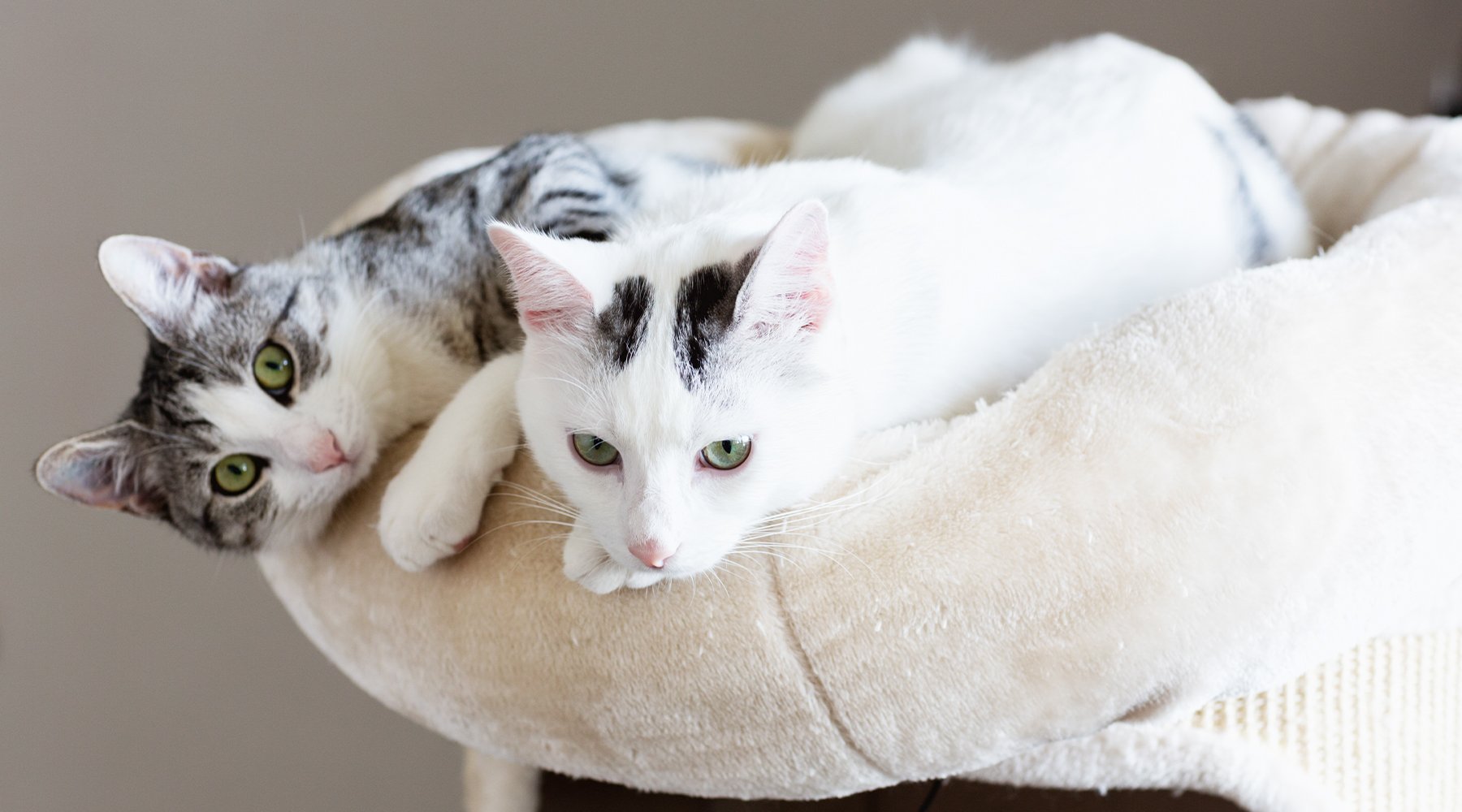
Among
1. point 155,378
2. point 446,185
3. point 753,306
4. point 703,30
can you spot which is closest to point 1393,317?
point 753,306

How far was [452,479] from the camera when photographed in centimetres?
92

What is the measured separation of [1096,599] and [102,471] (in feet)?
3.40

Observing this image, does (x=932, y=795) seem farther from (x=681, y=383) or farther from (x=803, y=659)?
(x=681, y=383)

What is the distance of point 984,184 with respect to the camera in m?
1.14

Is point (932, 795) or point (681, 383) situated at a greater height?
point (681, 383)

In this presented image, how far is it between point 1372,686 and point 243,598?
2.21m

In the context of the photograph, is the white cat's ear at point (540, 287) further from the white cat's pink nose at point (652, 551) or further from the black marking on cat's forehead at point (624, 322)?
the white cat's pink nose at point (652, 551)

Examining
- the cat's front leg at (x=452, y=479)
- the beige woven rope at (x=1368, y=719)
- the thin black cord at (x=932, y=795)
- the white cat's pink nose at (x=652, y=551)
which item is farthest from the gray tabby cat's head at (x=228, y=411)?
the beige woven rope at (x=1368, y=719)

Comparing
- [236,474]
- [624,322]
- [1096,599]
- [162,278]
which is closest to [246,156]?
[162,278]

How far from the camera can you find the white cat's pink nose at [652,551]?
0.76 metres

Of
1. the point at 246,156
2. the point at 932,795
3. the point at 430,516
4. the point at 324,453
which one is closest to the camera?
the point at 430,516

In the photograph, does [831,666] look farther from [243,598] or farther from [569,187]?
[243,598]

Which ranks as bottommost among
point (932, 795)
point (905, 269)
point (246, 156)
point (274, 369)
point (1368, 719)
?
point (932, 795)

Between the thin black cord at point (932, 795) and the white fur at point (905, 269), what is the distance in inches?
17.5
